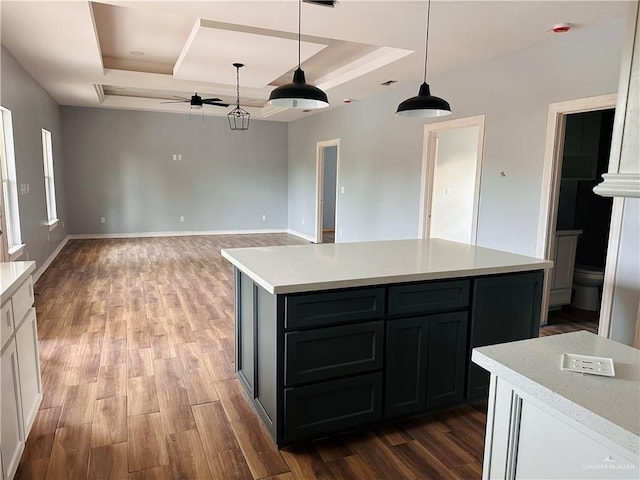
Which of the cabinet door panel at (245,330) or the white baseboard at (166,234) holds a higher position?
the cabinet door panel at (245,330)

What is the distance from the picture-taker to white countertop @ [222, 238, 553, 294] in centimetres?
208

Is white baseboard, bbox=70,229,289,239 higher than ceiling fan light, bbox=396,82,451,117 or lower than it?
lower

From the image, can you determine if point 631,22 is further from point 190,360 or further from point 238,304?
point 190,360

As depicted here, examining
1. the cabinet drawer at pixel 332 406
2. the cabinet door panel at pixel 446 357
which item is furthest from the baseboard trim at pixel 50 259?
the cabinet door panel at pixel 446 357

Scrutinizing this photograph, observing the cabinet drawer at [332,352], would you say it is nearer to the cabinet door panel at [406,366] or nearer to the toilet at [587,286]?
the cabinet door panel at [406,366]

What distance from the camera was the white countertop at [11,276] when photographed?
176 centimetres

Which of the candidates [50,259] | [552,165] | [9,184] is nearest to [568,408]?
[552,165]

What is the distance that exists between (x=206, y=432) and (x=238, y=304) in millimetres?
726

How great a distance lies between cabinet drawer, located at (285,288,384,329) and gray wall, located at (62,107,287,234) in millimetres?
7973

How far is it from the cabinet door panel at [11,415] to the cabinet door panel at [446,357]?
1.95 metres

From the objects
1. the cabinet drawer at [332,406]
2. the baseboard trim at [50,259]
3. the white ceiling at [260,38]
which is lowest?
the baseboard trim at [50,259]

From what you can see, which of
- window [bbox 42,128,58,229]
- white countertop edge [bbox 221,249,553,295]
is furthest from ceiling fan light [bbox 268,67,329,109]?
window [bbox 42,128,58,229]

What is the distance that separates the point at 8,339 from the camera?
70.1 inches

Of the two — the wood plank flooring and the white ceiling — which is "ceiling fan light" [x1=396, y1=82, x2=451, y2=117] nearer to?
the white ceiling
